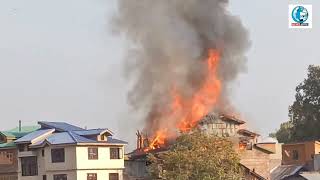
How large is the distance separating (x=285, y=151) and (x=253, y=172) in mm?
20687

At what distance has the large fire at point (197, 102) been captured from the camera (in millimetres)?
82188

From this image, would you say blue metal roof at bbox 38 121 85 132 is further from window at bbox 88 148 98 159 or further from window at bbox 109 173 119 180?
window at bbox 109 173 119 180

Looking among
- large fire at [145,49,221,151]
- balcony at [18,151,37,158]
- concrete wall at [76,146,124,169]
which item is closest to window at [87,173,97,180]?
concrete wall at [76,146,124,169]

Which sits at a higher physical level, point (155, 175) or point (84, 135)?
point (84, 135)

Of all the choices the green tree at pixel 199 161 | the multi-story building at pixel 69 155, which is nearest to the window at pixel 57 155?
the multi-story building at pixel 69 155

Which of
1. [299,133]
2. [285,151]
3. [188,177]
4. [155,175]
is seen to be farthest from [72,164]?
[299,133]

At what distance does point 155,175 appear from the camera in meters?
59.9

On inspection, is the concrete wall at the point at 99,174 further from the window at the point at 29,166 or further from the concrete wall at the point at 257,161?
the concrete wall at the point at 257,161

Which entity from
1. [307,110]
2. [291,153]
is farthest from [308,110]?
[291,153]

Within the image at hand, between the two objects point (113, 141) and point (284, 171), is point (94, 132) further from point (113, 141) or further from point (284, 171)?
point (284, 171)

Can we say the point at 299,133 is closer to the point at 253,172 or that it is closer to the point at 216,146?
the point at 253,172

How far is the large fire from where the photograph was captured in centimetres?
8219

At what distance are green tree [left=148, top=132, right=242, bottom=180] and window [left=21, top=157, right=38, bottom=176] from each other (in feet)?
59.5

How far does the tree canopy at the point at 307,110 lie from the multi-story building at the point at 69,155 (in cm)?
3840
